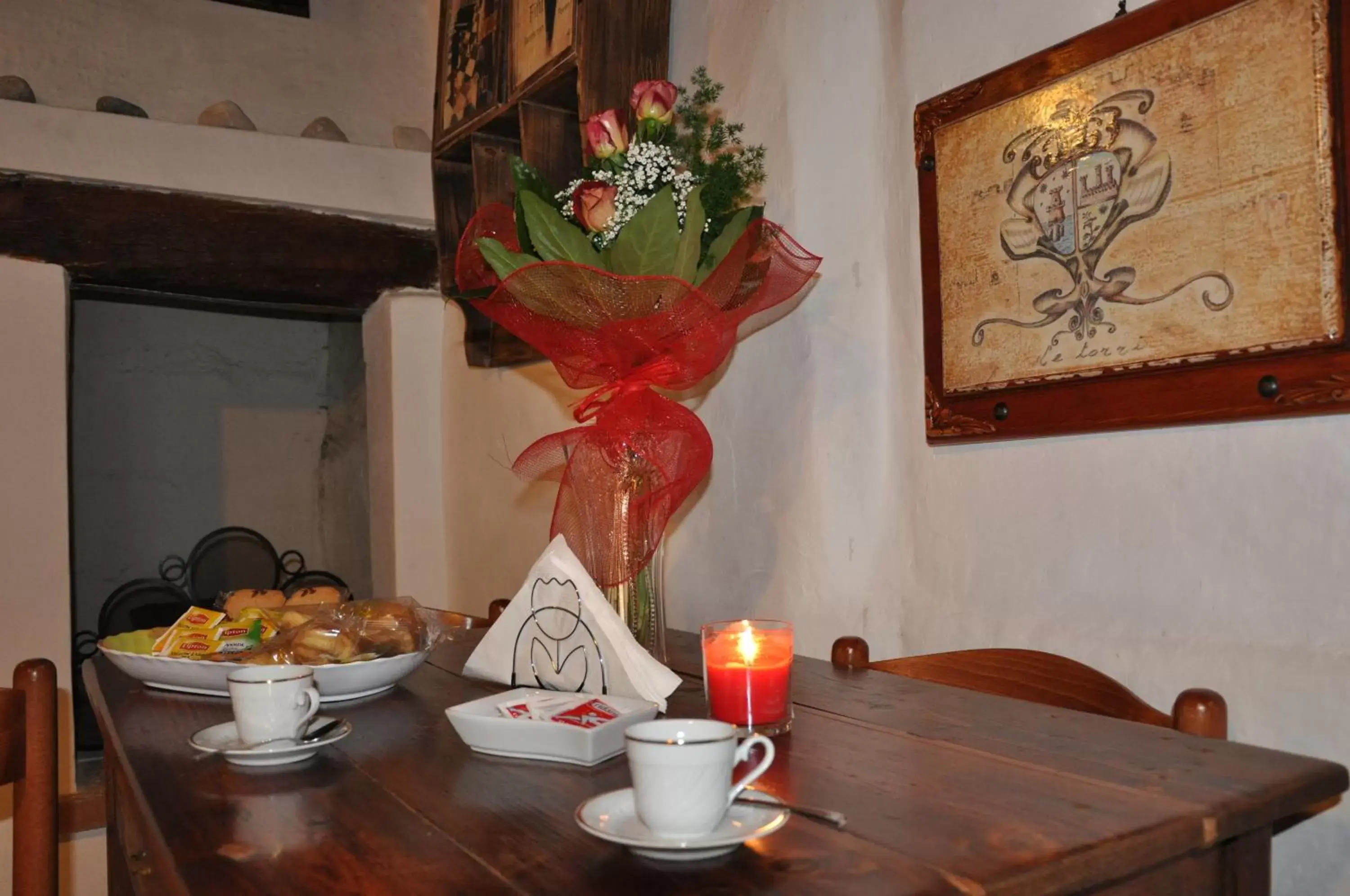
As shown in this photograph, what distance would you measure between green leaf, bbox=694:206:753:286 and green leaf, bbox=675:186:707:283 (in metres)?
0.03

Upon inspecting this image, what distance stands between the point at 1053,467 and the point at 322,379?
9.08ft

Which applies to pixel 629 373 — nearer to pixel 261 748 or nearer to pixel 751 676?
pixel 751 676

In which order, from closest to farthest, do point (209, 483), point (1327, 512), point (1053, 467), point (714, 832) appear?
point (714, 832) < point (1327, 512) < point (1053, 467) < point (209, 483)

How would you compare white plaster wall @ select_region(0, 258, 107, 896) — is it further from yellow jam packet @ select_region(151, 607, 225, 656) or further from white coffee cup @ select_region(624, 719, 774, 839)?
white coffee cup @ select_region(624, 719, 774, 839)

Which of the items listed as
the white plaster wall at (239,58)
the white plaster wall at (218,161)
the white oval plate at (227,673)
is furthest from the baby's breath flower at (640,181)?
the white plaster wall at (239,58)

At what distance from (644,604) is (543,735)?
43 centimetres

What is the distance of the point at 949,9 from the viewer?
4.64ft

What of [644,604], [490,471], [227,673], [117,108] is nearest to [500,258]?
[644,604]

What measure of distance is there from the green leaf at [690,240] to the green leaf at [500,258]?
0.17 metres

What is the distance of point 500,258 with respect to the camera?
1.28m

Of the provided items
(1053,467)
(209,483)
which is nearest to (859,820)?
(1053,467)

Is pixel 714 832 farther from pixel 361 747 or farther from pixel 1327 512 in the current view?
pixel 1327 512

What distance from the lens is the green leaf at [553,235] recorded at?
50.0 inches

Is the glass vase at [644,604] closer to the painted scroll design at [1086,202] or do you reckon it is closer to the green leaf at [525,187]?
the green leaf at [525,187]
